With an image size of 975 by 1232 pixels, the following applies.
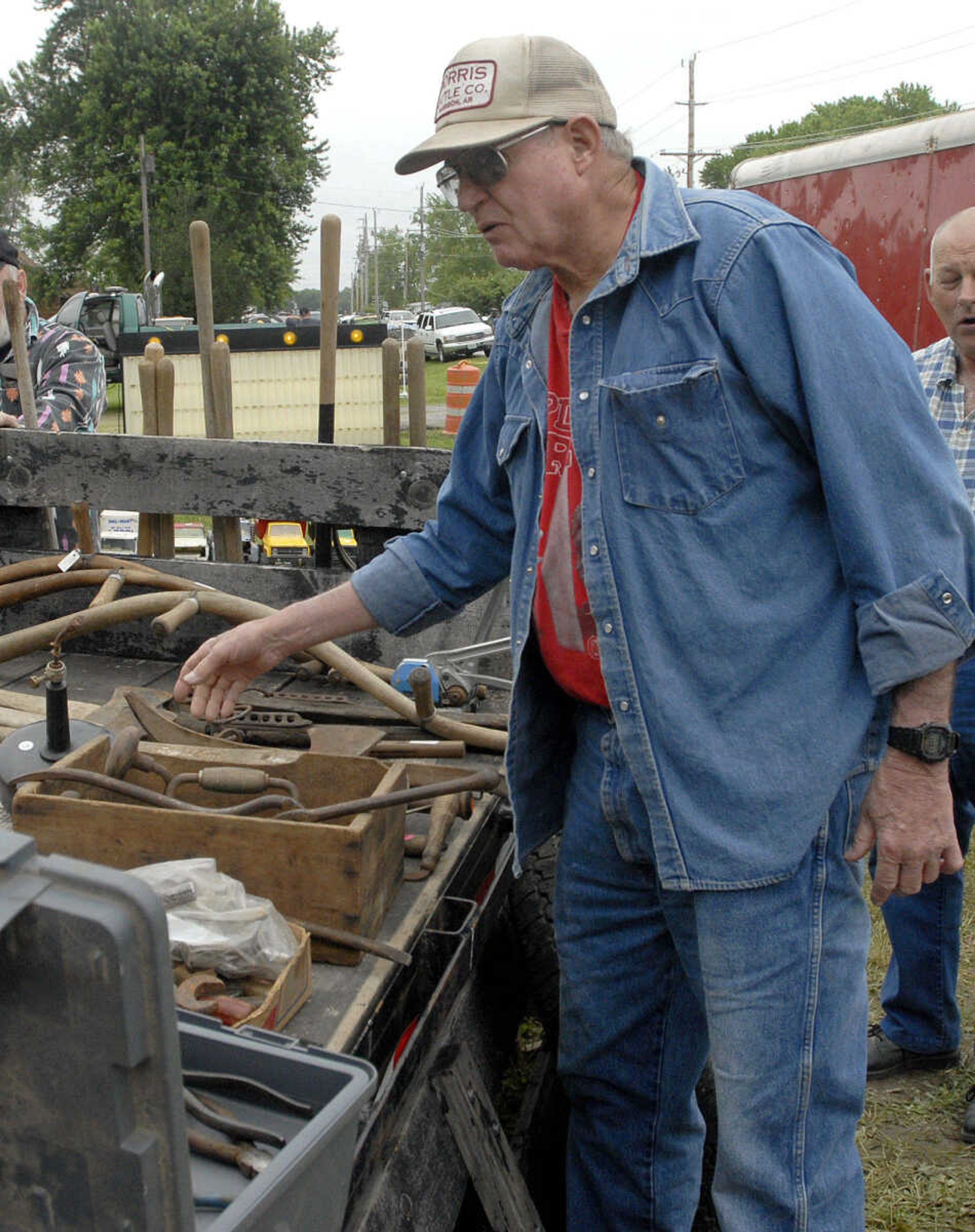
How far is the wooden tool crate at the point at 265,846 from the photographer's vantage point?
1898mm

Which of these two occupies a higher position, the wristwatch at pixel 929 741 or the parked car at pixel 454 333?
the parked car at pixel 454 333

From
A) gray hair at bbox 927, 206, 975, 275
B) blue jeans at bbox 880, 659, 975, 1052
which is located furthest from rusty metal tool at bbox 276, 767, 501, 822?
gray hair at bbox 927, 206, 975, 275

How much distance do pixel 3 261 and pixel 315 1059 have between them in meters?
3.82

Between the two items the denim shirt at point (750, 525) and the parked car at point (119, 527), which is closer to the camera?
the denim shirt at point (750, 525)

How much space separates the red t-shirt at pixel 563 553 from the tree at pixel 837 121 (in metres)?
76.0

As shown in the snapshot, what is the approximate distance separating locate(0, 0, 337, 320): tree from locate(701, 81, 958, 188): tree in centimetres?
3492

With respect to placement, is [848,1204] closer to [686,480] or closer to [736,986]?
[736,986]

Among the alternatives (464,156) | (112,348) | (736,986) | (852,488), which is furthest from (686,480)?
(112,348)

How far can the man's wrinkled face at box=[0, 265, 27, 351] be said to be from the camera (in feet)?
13.7

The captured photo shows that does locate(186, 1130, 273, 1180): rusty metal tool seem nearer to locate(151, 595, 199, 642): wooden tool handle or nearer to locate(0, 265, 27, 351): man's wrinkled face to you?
locate(151, 595, 199, 642): wooden tool handle

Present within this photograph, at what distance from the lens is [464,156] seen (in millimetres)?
1756

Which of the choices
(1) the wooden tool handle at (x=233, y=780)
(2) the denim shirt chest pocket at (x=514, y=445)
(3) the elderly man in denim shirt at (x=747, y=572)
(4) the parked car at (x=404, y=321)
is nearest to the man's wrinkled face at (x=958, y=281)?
(3) the elderly man in denim shirt at (x=747, y=572)

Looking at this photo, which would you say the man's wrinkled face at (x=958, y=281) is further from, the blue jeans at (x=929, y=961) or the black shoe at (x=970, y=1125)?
the black shoe at (x=970, y=1125)

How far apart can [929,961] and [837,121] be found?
8486cm
